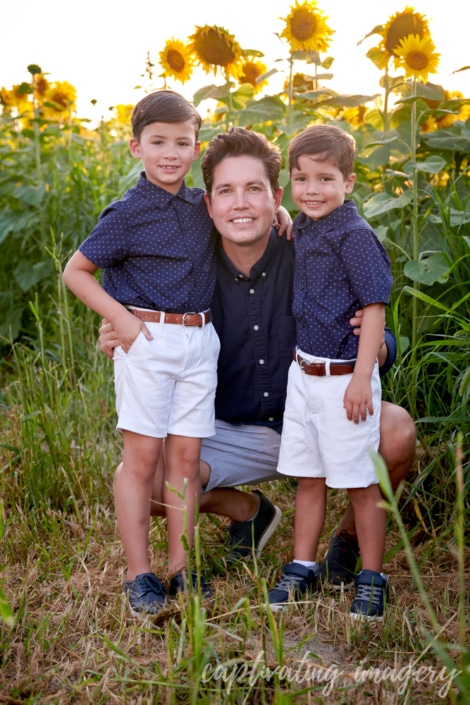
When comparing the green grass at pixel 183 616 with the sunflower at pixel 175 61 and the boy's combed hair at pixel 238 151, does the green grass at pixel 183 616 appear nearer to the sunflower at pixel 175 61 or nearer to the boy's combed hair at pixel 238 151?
the boy's combed hair at pixel 238 151

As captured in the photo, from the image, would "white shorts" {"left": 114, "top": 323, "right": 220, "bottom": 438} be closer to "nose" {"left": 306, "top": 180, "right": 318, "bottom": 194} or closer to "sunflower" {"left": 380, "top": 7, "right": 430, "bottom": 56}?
"nose" {"left": 306, "top": 180, "right": 318, "bottom": 194}

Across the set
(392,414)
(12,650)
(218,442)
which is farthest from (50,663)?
(392,414)

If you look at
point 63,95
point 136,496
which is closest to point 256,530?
point 136,496

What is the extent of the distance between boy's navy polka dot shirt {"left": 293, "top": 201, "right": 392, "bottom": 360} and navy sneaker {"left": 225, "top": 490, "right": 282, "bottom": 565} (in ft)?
2.38

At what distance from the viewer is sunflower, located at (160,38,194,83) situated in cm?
391

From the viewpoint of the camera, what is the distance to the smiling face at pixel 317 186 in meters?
2.44

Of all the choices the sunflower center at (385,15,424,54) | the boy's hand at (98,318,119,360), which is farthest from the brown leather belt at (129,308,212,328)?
the sunflower center at (385,15,424,54)

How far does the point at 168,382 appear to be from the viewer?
2.53 meters

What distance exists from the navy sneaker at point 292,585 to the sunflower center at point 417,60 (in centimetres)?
202

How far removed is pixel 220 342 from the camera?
2781 mm

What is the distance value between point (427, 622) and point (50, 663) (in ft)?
3.35

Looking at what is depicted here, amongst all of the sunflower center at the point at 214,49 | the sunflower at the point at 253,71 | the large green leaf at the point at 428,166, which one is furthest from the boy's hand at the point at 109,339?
the sunflower at the point at 253,71

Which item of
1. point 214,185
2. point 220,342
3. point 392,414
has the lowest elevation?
point 392,414

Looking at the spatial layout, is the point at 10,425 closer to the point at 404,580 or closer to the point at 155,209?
the point at 155,209
